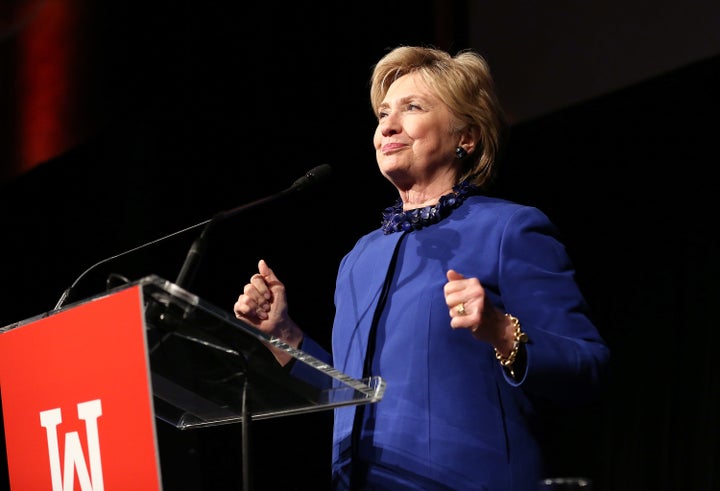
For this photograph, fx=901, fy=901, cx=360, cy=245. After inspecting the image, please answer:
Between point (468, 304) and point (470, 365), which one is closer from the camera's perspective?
point (468, 304)

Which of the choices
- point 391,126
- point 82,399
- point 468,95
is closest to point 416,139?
point 391,126

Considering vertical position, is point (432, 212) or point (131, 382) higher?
point (432, 212)

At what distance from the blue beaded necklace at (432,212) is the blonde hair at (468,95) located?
10cm

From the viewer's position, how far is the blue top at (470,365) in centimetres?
163

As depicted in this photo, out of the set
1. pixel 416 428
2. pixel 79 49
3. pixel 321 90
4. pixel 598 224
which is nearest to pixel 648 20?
pixel 598 224

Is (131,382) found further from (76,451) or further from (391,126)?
(391,126)

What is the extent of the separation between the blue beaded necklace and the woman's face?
0.24 ft

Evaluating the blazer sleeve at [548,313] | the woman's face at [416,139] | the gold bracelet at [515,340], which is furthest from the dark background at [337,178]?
the gold bracelet at [515,340]

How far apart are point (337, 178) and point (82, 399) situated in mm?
3038

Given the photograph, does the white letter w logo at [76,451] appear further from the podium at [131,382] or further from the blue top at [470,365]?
the blue top at [470,365]

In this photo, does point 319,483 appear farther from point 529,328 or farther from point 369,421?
point 529,328

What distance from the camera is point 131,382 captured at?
1.30 metres

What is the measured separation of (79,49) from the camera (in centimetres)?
447

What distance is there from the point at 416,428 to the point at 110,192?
3099 millimetres
